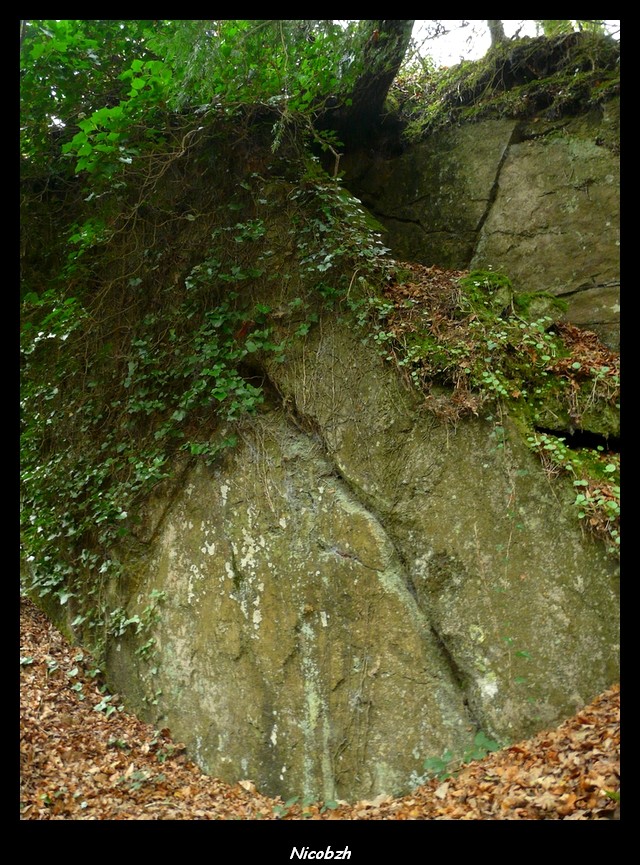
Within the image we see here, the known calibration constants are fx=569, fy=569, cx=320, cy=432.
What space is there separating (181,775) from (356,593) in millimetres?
2295

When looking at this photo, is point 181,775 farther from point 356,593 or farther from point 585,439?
point 585,439

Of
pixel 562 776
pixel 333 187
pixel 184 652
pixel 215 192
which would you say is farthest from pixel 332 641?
pixel 215 192

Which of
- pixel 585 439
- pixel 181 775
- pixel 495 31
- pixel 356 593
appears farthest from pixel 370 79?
pixel 181 775

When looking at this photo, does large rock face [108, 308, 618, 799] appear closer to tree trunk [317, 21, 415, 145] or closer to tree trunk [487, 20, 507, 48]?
tree trunk [317, 21, 415, 145]

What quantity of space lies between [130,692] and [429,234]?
6.79 m

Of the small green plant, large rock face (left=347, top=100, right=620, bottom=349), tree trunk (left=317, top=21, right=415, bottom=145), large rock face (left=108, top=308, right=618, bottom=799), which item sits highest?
tree trunk (left=317, top=21, right=415, bottom=145)

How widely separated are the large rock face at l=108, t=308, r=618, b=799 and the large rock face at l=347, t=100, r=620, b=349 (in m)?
2.84

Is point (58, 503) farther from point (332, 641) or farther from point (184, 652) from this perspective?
point (332, 641)

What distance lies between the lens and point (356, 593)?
5277 mm

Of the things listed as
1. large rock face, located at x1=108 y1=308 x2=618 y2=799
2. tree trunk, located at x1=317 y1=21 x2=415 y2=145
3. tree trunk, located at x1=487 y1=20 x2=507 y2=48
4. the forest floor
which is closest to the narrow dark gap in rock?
large rock face, located at x1=108 y1=308 x2=618 y2=799

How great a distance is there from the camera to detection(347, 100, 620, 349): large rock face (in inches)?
270

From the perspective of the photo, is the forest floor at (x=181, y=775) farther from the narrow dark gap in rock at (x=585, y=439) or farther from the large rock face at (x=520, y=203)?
the large rock face at (x=520, y=203)

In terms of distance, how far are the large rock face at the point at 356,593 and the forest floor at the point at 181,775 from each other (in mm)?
202

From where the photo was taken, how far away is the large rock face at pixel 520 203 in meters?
6.85
